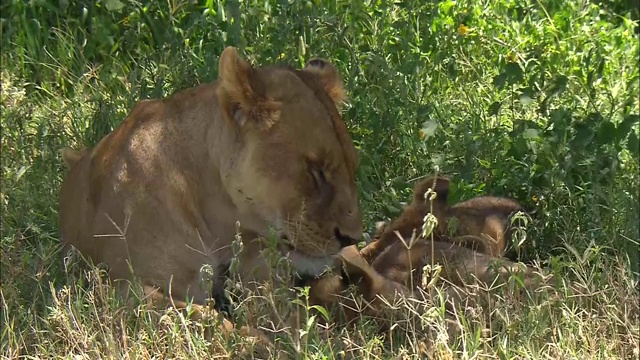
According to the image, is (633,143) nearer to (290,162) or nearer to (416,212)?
(416,212)

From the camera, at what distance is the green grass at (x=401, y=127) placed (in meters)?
3.91

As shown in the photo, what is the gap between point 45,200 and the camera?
17.6 ft

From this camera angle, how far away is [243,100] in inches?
156

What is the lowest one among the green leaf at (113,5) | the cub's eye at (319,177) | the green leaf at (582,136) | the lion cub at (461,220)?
the lion cub at (461,220)

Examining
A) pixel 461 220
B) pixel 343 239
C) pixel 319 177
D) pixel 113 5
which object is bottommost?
pixel 461 220

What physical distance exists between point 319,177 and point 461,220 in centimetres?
94

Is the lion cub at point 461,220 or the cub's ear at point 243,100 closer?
the cub's ear at point 243,100

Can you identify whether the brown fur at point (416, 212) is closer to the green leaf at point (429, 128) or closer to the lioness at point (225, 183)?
the green leaf at point (429, 128)

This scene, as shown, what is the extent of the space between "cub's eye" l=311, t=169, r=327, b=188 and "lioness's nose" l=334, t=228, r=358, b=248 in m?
0.16

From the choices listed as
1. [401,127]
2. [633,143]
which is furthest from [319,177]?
[401,127]

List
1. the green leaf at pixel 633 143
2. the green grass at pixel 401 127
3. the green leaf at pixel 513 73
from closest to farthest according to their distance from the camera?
the green grass at pixel 401 127 < the green leaf at pixel 633 143 < the green leaf at pixel 513 73

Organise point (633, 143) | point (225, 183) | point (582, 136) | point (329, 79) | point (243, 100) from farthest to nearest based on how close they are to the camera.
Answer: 1. point (582, 136)
2. point (329, 79)
3. point (633, 143)
4. point (225, 183)
5. point (243, 100)

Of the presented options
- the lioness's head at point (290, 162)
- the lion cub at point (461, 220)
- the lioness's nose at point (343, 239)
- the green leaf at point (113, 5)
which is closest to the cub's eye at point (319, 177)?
the lioness's head at point (290, 162)

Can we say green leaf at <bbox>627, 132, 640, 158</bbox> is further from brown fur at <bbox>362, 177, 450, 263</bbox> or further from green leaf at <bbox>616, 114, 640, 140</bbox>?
brown fur at <bbox>362, 177, 450, 263</bbox>
